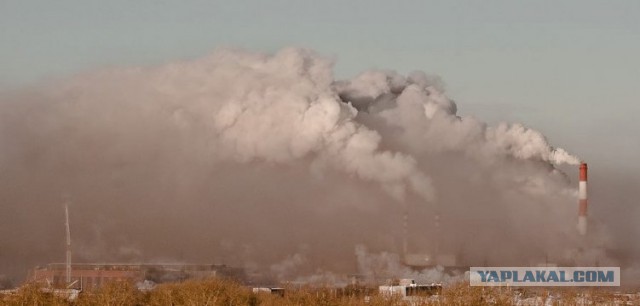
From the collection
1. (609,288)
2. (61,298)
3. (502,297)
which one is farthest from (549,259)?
(61,298)

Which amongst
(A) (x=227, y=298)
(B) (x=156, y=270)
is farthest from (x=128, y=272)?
(A) (x=227, y=298)

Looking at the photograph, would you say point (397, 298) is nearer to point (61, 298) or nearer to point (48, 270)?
point (61, 298)

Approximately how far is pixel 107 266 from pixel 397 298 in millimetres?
49369

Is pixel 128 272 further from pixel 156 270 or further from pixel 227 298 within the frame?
pixel 227 298

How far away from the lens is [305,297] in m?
58.8
